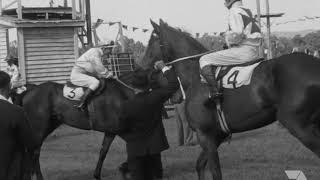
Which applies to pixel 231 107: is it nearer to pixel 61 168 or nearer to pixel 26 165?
pixel 26 165

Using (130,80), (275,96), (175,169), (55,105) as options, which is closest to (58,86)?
(55,105)

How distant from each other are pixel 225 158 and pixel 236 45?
408cm

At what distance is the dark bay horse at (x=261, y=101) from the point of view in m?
7.12

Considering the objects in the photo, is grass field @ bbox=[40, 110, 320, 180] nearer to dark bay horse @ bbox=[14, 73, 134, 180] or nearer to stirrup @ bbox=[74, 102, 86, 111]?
dark bay horse @ bbox=[14, 73, 134, 180]

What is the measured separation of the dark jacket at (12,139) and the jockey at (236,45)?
10.1 ft

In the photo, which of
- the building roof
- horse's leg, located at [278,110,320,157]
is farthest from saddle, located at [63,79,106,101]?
the building roof

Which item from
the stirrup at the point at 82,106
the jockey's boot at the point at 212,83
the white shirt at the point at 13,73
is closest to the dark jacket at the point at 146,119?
the jockey's boot at the point at 212,83

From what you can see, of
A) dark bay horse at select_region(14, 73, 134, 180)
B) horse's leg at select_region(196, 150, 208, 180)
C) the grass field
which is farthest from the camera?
dark bay horse at select_region(14, 73, 134, 180)

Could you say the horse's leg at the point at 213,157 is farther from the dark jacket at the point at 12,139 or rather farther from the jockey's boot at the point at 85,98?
the jockey's boot at the point at 85,98

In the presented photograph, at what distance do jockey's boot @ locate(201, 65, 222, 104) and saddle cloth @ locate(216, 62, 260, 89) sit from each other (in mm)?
92

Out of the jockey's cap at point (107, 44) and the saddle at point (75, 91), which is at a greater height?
the jockey's cap at point (107, 44)

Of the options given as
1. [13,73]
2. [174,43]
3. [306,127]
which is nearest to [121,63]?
[13,73]

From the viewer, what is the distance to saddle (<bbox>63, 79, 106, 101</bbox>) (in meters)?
10.9

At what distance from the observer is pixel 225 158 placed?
1159 centimetres
